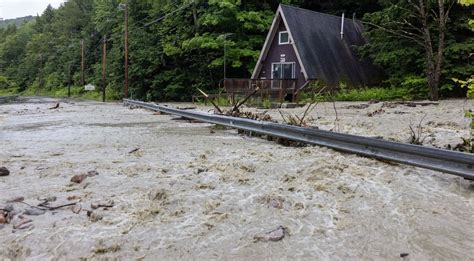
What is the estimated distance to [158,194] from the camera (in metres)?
3.99

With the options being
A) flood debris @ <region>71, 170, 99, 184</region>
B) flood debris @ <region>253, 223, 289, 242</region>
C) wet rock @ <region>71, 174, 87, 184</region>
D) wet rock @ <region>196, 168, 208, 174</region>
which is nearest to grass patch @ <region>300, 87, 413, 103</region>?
wet rock @ <region>196, 168, 208, 174</region>

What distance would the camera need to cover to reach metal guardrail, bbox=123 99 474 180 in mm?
4312

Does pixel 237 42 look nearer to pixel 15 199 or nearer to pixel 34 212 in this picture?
pixel 15 199

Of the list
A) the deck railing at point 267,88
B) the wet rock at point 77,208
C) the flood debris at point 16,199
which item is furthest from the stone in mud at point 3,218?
the deck railing at point 267,88

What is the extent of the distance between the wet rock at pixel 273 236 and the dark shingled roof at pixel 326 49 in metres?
24.8

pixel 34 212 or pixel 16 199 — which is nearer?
pixel 34 212

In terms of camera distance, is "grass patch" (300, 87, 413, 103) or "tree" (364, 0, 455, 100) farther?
"grass patch" (300, 87, 413, 103)

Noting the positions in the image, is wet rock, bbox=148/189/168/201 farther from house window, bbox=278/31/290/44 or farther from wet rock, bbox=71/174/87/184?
house window, bbox=278/31/290/44

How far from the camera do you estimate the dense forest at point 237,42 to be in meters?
23.0

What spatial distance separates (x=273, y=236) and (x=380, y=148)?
3.03 m

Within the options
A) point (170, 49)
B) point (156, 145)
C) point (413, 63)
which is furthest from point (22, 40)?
point (156, 145)

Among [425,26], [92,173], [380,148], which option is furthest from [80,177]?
[425,26]

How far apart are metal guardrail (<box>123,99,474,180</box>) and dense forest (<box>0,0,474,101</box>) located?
1.57 m

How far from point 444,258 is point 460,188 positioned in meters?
1.82
